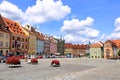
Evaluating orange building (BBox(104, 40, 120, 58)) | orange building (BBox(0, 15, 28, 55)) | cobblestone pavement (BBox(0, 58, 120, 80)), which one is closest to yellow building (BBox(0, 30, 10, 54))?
orange building (BBox(0, 15, 28, 55))

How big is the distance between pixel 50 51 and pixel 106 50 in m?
33.3

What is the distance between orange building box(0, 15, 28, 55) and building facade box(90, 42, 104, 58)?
7399 centimetres

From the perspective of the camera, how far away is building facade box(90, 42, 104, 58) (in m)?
161

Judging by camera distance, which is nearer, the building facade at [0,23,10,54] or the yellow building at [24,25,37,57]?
the building facade at [0,23,10,54]

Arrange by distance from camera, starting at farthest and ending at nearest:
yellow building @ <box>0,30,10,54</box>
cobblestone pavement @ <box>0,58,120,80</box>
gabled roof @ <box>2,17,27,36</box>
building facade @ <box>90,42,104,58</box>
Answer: building facade @ <box>90,42,104,58</box>
gabled roof @ <box>2,17,27,36</box>
yellow building @ <box>0,30,10,54</box>
cobblestone pavement @ <box>0,58,120,80</box>

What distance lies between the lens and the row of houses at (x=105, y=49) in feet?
493

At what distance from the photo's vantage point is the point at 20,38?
90.5 m

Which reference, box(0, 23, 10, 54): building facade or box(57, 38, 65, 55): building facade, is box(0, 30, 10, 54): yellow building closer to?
box(0, 23, 10, 54): building facade

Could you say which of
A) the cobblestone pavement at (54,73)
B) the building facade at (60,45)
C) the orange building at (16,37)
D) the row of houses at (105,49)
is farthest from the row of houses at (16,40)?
the building facade at (60,45)

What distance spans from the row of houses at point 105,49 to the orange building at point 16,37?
6665cm

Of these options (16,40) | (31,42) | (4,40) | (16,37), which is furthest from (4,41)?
(31,42)

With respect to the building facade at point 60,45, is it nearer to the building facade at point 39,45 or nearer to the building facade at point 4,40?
the building facade at point 39,45

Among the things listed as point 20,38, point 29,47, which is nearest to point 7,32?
point 20,38

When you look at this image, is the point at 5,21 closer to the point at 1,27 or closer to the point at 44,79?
the point at 1,27
